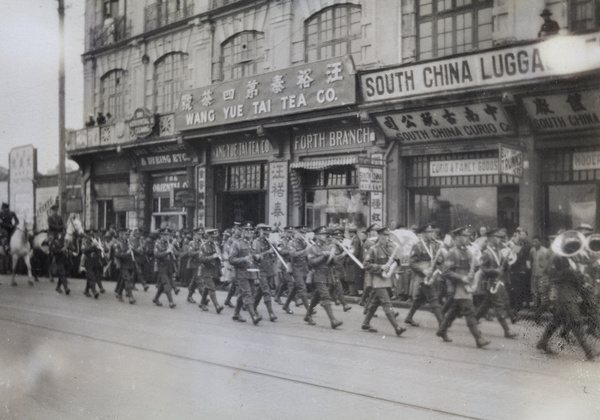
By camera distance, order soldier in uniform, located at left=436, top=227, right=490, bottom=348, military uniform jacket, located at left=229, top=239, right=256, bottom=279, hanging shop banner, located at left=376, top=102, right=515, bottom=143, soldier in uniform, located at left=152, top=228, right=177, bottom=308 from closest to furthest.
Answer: soldier in uniform, located at left=436, top=227, right=490, bottom=348
military uniform jacket, located at left=229, top=239, right=256, bottom=279
hanging shop banner, located at left=376, top=102, right=515, bottom=143
soldier in uniform, located at left=152, top=228, right=177, bottom=308

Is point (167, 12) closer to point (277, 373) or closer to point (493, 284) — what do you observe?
point (493, 284)

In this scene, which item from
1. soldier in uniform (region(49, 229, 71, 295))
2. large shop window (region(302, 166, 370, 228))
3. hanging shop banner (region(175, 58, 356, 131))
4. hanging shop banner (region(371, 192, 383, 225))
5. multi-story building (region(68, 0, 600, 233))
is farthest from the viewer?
large shop window (region(302, 166, 370, 228))

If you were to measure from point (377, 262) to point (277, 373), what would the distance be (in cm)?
399

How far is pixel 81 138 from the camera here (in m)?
26.1

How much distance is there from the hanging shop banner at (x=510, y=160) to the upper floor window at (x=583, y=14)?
2694 millimetres

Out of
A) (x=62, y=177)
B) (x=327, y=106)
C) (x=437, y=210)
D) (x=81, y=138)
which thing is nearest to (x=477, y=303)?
(x=437, y=210)

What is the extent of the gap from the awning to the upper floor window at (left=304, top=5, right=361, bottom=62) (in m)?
2.96

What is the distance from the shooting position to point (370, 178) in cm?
1609

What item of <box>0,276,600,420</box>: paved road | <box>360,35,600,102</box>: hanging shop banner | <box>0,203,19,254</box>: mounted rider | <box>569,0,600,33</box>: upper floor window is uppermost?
<box>569,0,600,33</box>: upper floor window

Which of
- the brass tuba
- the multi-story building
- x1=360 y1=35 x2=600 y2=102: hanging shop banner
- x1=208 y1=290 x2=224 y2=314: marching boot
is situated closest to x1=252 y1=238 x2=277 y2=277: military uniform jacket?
x1=208 y1=290 x2=224 y2=314: marching boot

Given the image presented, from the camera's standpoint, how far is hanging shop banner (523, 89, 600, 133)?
40.2 ft

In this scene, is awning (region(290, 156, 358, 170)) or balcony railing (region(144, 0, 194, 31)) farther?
balcony railing (region(144, 0, 194, 31))

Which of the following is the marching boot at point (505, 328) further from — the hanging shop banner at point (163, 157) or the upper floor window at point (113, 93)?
the upper floor window at point (113, 93)

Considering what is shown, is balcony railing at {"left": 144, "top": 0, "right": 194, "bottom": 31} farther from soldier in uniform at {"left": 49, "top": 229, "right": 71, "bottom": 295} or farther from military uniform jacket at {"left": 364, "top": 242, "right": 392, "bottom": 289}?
military uniform jacket at {"left": 364, "top": 242, "right": 392, "bottom": 289}
